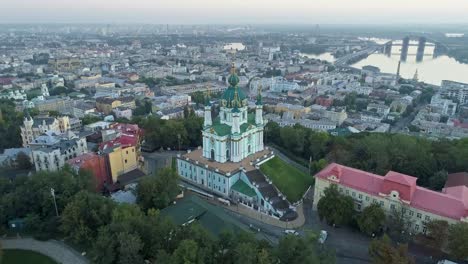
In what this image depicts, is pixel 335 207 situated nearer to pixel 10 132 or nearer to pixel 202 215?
pixel 202 215

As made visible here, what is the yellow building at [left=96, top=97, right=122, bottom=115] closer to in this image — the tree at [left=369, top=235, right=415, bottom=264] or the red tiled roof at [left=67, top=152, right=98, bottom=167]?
the red tiled roof at [left=67, top=152, right=98, bottom=167]

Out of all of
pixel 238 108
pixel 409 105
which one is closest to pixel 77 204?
pixel 238 108

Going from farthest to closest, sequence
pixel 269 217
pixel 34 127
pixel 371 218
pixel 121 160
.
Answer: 1. pixel 34 127
2. pixel 121 160
3. pixel 269 217
4. pixel 371 218

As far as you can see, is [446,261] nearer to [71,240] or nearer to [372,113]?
[71,240]

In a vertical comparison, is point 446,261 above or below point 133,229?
below

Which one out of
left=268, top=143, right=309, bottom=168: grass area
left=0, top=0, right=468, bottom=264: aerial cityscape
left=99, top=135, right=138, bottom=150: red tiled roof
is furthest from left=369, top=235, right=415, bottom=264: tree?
left=99, top=135, right=138, bottom=150: red tiled roof

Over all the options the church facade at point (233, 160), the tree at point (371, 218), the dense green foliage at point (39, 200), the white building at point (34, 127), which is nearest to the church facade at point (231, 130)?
the church facade at point (233, 160)

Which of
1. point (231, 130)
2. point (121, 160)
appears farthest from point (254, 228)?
point (121, 160)
